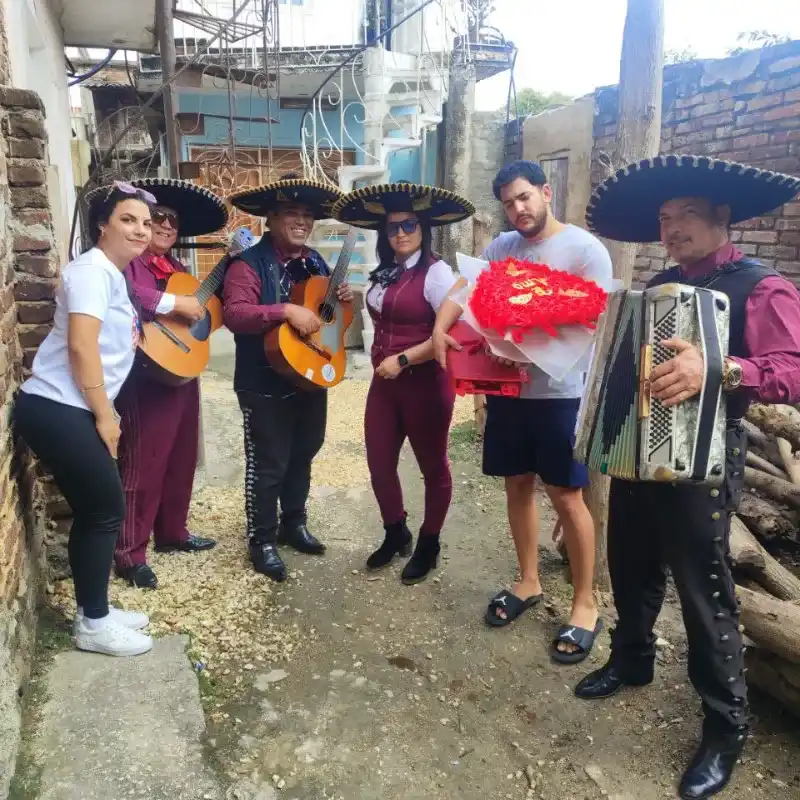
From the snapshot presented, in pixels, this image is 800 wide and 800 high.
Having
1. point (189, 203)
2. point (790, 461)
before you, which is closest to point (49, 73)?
point (189, 203)

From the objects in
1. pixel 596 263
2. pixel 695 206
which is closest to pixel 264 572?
pixel 596 263

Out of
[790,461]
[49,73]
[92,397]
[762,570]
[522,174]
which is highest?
[49,73]

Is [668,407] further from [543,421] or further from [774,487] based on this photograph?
[774,487]

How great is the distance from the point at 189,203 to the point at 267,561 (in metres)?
1.96

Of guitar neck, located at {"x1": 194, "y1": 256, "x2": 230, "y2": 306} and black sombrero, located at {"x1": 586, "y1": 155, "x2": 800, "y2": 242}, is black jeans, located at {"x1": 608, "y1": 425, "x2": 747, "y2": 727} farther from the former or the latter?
guitar neck, located at {"x1": 194, "y1": 256, "x2": 230, "y2": 306}

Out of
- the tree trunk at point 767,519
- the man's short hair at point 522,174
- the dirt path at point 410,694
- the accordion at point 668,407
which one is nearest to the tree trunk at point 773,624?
the dirt path at point 410,694

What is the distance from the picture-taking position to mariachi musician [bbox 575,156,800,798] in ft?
6.65

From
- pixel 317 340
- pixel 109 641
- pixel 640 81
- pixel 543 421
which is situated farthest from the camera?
pixel 317 340

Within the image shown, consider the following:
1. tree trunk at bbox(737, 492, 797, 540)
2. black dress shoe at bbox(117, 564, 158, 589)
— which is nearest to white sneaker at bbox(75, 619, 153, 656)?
black dress shoe at bbox(117, 564, 158, 589)

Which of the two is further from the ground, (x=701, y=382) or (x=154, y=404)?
(x=701, y=382)

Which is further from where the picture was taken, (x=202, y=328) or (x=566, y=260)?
(x=202, y=328)

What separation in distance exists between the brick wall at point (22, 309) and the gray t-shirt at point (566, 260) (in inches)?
82.5

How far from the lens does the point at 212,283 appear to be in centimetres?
360

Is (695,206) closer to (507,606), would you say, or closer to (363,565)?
(507,606)
